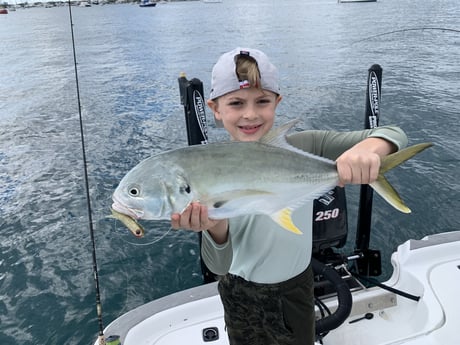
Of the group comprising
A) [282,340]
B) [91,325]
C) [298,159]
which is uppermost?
[298,159]

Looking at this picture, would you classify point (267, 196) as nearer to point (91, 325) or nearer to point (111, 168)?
point (91, 325)

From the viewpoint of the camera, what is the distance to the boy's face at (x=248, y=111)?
210 centimetres

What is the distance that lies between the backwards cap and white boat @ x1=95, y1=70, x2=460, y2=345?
1.63 m

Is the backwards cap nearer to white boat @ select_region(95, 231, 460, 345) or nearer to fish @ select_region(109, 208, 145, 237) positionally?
fish @ select_region(109, 208, 145, 237)

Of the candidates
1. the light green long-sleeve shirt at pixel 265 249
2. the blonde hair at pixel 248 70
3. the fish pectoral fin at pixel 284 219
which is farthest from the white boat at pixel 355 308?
the blonde hair at pixel 248 70

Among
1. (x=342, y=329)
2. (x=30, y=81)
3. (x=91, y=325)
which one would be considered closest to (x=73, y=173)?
(x=91, y=325)

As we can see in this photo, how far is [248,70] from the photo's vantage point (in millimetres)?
2045

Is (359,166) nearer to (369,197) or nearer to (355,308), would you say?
(355,308)

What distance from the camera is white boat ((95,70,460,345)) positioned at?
2771mm

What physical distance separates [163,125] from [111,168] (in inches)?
108

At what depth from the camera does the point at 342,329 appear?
3.13 metres

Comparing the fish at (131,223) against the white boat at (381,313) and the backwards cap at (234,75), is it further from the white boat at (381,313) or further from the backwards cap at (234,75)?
the white boat at (381,313)

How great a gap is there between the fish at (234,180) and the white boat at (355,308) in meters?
1.28

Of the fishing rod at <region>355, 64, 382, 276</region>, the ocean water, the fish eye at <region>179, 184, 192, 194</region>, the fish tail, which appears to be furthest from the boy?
the ocean water
